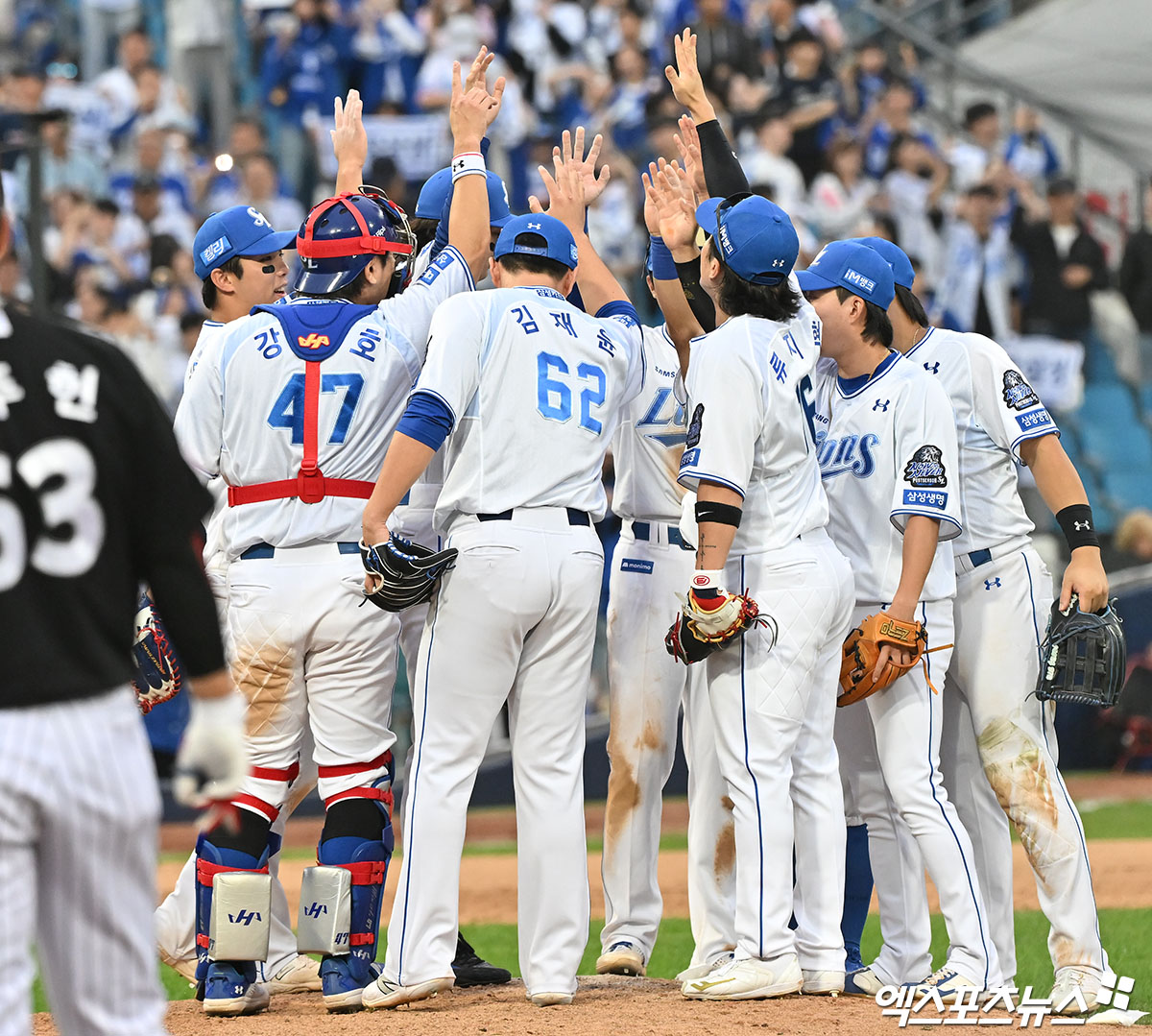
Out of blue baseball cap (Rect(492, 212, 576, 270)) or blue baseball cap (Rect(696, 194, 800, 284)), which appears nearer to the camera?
blue baseball cap (Rect(696, 194, 800, 284))

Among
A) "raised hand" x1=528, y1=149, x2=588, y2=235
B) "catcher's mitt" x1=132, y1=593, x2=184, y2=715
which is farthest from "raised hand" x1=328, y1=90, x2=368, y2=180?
"catcher's mitt" x1=132, y1=593, x2=184, y2=715

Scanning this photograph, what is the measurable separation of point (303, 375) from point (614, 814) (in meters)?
1.79

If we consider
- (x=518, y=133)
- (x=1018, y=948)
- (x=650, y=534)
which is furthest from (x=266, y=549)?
(x=518, y=133)

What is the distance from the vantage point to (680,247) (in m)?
5.16

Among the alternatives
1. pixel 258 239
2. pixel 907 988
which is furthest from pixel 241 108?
pixel 907 988

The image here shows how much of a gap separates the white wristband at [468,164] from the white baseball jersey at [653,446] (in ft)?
2.73

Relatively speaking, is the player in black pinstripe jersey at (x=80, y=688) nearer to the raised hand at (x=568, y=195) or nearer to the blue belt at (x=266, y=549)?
the blue belt at (x=266, y=549)

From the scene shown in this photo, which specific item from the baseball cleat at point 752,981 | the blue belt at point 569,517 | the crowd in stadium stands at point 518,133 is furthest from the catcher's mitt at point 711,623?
the crowd in stadium stands at point 518,133

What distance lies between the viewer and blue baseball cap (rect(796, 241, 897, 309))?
497cm

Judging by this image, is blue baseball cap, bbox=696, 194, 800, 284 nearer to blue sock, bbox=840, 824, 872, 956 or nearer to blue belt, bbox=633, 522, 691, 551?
blue belt, bbox=633, 522, 691, 551

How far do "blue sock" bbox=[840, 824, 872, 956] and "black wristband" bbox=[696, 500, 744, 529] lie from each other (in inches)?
52.0

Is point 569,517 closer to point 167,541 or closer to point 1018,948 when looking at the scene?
point 167,541

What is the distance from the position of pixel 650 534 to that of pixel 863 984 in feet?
5.32
